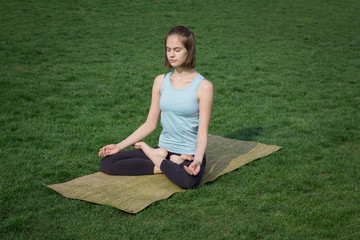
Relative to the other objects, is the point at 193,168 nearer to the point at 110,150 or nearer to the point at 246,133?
the point at 110,150

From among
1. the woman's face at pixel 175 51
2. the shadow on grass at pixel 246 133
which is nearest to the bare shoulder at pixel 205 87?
the woman's face at pixel 175 51

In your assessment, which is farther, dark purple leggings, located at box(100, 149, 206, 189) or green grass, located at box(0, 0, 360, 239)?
dark purple leggings, located at box(100, 149, 206, 189)

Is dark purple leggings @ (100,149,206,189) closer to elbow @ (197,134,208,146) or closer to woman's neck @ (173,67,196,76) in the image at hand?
elbow @ (197,134,208,146)

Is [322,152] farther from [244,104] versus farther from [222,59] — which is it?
[222,59]

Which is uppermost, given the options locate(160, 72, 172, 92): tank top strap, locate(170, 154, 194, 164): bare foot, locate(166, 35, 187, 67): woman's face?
locate(166, 35, 187, 67): woman's face

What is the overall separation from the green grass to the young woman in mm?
347

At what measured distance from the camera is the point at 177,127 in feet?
14.6

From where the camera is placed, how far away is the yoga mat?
3.98 metres

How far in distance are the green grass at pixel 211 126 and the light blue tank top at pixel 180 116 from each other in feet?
1.76

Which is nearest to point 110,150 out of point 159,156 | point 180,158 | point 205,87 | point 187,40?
point 159,156

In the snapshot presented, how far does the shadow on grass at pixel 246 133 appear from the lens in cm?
616

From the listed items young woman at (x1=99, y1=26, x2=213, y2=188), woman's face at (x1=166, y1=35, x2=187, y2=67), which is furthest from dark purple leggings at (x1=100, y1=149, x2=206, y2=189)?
woman's face at (x1=166, y1=35, x2=187, y2=67)

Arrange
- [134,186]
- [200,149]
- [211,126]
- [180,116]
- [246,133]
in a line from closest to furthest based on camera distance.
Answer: [200,149] < [134,186] < [180,116] < [246,133] < [211,126]

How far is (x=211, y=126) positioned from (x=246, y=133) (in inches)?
24.5
